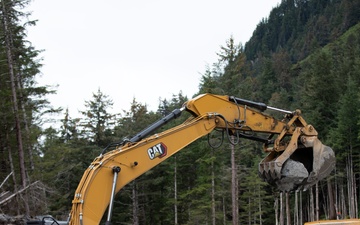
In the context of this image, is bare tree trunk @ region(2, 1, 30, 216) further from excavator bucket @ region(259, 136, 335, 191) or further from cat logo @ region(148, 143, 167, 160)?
excavator bucket @ region(259, 136, 335, 191)

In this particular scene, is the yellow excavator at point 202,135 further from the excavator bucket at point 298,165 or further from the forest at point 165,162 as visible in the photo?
the forest at point 165,162

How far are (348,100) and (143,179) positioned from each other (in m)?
19.8

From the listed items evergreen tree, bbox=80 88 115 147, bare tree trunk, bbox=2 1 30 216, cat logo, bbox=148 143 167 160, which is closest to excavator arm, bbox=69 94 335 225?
cat logo, bbox=148 143 167 160

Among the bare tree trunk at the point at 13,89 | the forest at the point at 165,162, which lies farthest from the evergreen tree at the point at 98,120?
the bare tree trunk at the point at 13,89

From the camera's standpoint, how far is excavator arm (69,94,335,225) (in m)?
6.97

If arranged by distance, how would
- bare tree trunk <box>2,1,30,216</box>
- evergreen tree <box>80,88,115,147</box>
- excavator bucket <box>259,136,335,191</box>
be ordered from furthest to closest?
1. evergreen tree <box>80,88,115,147</box>
2. bare tree trunk <box>2,1,30,216</box>
3. excavator bucket <box>259,136,335,191</box>

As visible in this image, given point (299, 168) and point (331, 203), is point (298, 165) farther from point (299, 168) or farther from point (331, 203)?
point (331, 203)

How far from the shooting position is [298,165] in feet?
29.7

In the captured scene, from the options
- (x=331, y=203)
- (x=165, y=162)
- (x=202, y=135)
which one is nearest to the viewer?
(x=202, y=135)

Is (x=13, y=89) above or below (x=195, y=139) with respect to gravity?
above

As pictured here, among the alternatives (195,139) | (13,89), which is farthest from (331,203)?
(195,139)

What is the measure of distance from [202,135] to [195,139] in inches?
8.3

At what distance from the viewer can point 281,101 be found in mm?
74562

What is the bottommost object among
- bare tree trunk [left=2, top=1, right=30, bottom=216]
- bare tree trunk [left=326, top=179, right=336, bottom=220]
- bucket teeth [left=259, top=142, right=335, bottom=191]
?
bare tree trunk [left=326, top=179, right=336, bottom=220]
